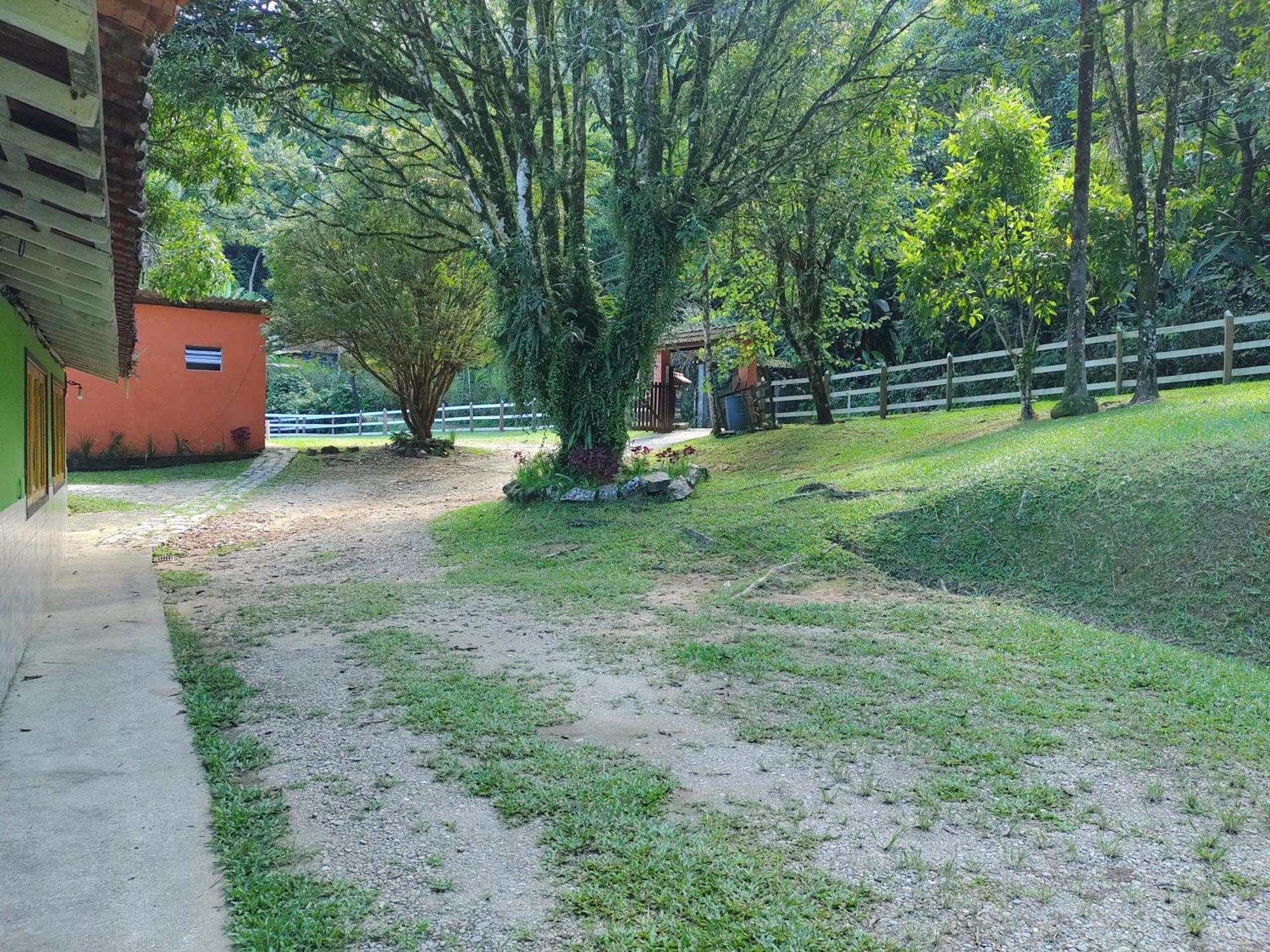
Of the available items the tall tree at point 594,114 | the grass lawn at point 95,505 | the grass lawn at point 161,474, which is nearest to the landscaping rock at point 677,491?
the tall tree at point 594,114

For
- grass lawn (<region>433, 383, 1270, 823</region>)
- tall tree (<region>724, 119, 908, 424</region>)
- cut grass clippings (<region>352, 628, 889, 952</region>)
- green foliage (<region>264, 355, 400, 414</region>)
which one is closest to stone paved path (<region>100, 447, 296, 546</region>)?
grass lawn (<region>433, 383, 1270, 823</region>)

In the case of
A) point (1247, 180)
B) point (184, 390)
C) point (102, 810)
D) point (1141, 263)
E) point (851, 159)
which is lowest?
point (102, 810)

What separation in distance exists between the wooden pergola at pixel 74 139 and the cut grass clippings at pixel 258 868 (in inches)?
89.8

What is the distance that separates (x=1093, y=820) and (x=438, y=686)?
3.25m

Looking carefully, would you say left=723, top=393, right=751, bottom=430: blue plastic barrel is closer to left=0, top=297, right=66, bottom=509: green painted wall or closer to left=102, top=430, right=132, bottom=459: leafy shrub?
left=102, top=430, right=132, bottom=459: leafy shrub

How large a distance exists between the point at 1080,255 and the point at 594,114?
7.16 meters

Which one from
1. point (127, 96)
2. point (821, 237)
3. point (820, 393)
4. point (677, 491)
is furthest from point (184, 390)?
point (127, 96)

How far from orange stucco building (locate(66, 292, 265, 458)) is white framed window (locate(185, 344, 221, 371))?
0.05 feet

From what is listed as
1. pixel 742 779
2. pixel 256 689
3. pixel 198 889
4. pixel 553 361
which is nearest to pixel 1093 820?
pixel 742 779

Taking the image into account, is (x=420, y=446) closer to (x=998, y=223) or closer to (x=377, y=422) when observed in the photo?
(x=998, y=223)

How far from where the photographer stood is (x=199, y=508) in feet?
44.7

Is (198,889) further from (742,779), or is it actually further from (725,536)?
(725,536)

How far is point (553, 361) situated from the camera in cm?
1192

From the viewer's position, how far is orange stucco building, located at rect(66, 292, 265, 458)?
18797 millimetres
